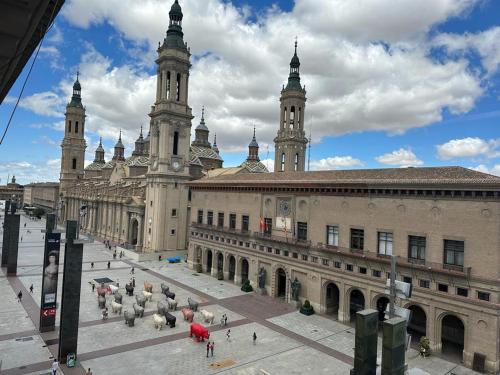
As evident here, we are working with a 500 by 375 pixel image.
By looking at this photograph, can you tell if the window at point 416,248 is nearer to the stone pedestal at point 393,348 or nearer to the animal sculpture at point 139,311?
the stone pedestal at point 393,348

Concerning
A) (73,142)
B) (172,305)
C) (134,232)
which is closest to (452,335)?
(172,305)

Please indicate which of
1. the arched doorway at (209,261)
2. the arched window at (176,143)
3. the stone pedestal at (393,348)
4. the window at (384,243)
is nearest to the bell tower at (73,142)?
the arched window at (176,143)

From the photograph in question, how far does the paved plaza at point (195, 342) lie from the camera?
24.7 meters

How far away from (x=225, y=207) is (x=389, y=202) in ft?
80.5

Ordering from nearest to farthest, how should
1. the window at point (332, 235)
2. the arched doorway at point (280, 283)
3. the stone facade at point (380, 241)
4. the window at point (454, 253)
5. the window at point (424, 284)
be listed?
the stone facade at point (380, 241) → the window at point (454, 253) → the window at point (424, 284) → the window at point (332, 235) → the arched doorway at point (280, 283)

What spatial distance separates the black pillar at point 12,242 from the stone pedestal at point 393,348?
47.6 m

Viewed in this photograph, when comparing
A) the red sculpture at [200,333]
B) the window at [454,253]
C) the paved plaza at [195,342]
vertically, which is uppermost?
the window at [454,253]

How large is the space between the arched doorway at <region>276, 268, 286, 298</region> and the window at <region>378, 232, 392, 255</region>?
13.1 meters

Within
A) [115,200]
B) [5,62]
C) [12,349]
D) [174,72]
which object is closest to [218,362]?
[12,349]

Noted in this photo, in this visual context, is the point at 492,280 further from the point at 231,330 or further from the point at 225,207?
the point at 225,207

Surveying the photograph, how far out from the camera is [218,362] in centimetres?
2555

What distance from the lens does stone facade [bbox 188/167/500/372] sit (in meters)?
25.8

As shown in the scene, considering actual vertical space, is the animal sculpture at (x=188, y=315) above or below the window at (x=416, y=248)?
below

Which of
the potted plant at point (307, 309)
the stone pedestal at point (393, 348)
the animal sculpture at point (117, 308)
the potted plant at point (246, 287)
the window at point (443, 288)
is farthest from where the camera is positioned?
the potted plant at point (246, 287)
